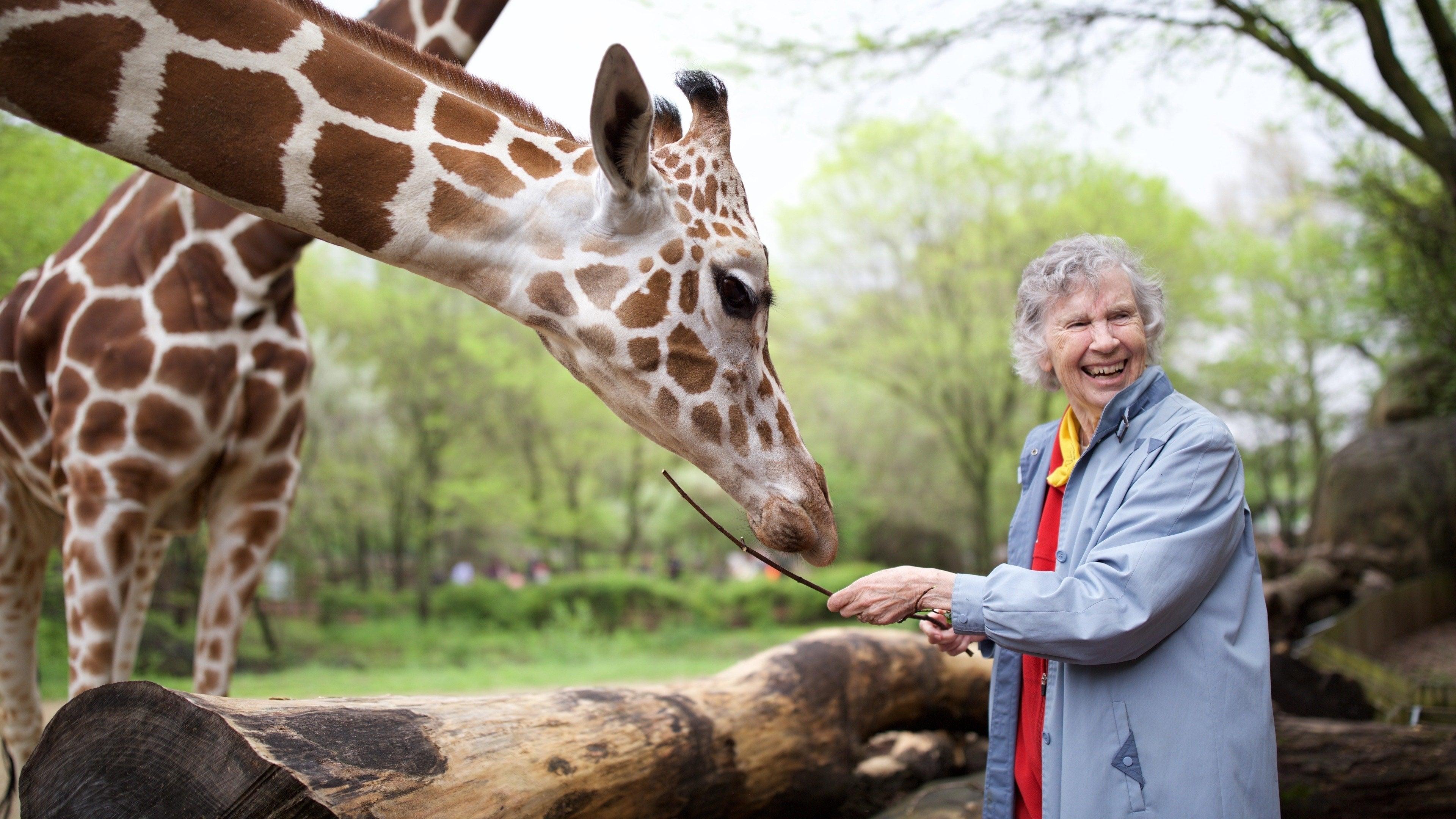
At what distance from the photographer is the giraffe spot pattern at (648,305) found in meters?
2.17

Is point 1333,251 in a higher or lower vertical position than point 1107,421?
higher

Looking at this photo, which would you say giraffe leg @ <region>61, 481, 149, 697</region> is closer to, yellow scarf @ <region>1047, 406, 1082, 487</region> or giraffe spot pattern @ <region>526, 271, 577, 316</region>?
giraffe spot pattern @ <region>526, 271, 577, 316</region>

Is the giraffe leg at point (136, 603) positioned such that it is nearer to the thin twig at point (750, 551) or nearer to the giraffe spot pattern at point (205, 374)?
the giraffe spot pattern at point (205, 374)

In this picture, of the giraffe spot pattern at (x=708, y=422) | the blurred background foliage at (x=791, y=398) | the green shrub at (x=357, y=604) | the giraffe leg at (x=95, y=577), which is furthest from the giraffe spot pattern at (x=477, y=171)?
the green shrub at (x=357, y=604)

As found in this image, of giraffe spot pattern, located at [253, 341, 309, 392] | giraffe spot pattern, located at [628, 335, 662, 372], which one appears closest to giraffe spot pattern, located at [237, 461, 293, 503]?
giraffe spot pattern, located at [253, 341, 309, 392]

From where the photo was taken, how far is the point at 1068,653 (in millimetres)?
1738

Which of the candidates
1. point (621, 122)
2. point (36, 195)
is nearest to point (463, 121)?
point (621, 122)

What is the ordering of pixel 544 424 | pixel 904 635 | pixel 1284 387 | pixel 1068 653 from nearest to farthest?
pixel 1068 653
pixel 904 635
pixel 544 424
pixel 1284 387

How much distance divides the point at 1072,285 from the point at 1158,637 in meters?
0.85

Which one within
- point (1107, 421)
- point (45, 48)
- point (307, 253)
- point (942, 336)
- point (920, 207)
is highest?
point (920, 207)

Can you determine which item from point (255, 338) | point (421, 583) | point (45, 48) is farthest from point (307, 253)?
point (45, 48)

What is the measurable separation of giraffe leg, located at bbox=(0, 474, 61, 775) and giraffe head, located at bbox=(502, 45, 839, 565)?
318cm

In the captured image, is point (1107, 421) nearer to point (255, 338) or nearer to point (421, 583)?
point (255, 338)

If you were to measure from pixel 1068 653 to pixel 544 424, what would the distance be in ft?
60.4
